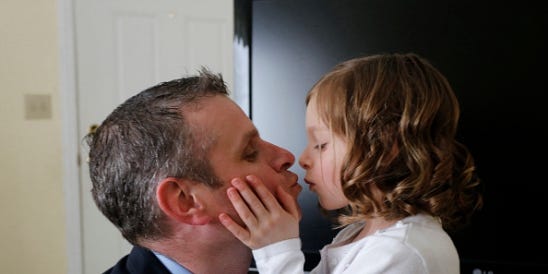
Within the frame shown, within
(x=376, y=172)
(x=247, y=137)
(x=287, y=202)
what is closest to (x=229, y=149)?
(x=247, y=137)

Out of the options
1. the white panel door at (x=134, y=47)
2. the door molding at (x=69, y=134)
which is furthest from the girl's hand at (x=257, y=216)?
the door molding at (x=69, y=134)

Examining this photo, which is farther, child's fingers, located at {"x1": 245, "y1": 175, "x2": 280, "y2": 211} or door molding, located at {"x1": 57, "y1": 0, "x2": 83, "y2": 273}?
door molding, located at {"x1": 57, "y1": 0, "x2": 83, "y2": 273}

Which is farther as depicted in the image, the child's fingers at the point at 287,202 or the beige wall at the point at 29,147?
the beige wall at the point at 29,147

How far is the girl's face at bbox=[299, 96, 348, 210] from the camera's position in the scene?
0.91 metres

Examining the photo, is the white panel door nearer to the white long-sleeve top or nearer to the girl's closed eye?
the girl's closed eye

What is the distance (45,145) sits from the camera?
204 cm

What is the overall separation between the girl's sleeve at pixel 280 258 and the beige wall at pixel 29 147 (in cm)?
158

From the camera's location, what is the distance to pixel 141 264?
2.59 feet

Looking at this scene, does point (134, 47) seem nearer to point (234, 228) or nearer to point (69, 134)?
point (69, 134)

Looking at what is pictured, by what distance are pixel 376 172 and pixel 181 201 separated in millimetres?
382

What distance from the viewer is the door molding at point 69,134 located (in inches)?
79.5

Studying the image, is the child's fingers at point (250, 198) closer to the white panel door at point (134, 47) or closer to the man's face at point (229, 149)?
the man's face at point (229, 149)

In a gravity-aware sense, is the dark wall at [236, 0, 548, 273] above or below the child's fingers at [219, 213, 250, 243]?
above

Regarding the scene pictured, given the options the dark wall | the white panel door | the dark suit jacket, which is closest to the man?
the dark suit jacket
